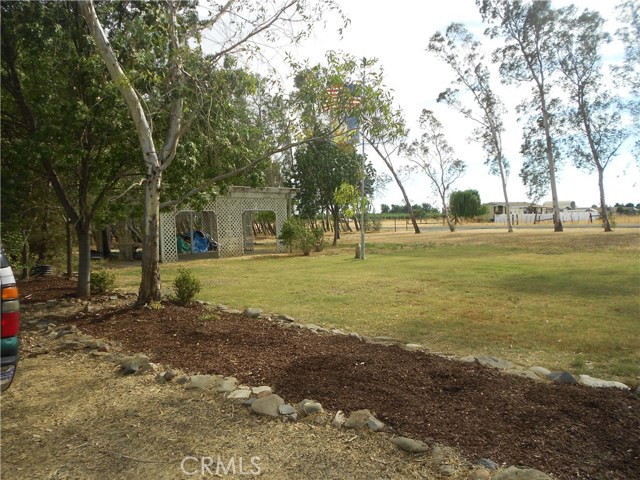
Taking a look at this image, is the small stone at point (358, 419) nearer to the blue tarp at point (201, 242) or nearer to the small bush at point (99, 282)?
the small bush at point (99, 282)

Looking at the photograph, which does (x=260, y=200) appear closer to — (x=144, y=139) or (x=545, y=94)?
(x=144, y=139)

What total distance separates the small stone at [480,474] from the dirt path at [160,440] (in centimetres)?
20

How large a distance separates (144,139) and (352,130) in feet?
10.4

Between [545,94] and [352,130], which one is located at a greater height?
[545,94]

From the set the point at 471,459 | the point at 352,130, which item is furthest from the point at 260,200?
the point at 471,459

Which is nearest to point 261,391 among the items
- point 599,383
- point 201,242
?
point 599,383

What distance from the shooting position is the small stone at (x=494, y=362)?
14.7 ft

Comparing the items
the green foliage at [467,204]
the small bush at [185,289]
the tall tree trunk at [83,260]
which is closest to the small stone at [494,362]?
the small bush at [185,289]

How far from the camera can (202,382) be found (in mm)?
3936

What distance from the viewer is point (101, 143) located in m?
8.26

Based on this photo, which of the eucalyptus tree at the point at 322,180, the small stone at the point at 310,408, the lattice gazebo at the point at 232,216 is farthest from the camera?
the eucalyptus tree at the point at 322,180

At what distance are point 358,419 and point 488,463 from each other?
0.88 metres

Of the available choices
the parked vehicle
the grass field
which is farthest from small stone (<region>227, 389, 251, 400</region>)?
the grass field

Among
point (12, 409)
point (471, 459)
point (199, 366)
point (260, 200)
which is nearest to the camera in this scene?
point (471, 459)
